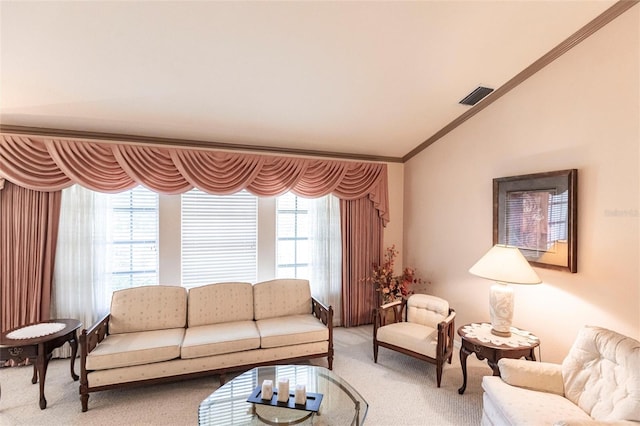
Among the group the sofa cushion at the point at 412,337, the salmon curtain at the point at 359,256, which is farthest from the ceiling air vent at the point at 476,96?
the sofa cushion at the point at 412,337

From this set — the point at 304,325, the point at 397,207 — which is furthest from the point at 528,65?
the point at 304,325

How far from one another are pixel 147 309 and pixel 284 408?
1.94 m

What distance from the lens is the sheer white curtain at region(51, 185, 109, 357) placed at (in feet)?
10.6

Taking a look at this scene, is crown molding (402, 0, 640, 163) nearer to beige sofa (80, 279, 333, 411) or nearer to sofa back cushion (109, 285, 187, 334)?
beige sofa (80, 279, 333, 411)

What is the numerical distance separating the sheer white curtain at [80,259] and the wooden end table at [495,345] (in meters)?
3.81

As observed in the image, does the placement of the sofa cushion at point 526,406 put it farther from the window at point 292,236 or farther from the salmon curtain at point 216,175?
A: the window at point 292,236

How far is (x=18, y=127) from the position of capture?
3039 mm

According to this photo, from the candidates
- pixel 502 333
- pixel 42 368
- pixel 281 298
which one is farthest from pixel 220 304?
pixel 502 333

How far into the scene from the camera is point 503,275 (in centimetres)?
251

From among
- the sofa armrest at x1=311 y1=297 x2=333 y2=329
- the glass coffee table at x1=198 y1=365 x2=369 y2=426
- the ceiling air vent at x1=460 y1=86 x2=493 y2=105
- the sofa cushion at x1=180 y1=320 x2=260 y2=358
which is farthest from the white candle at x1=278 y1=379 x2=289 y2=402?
the ceiling air vent at x1=460 y1=86 x2=493 y2=105

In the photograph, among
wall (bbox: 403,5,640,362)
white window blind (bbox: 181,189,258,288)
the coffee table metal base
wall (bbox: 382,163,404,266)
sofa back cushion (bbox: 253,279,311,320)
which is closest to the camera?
the coffee table metal base

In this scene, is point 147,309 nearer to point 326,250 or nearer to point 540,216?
point 326,250

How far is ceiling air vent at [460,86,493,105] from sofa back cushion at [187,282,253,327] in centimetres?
318

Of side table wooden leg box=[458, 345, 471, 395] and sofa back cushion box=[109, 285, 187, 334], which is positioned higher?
sofa back cushion box=[109, 285, 187, 334]
